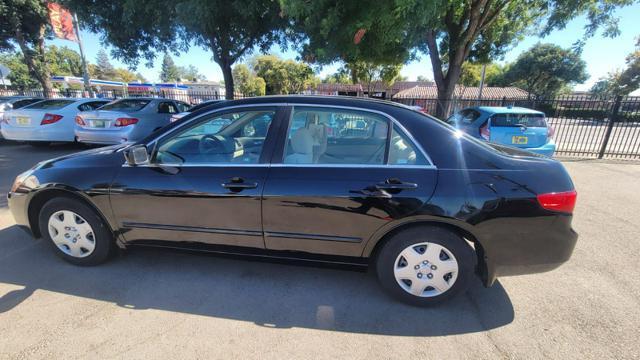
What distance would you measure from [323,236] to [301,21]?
8.27 metres

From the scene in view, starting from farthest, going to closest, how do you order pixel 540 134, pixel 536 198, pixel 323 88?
pixel 323 88, pixel 540 134, pixel 536 198

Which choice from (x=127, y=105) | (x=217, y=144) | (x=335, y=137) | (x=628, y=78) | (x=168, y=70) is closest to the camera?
(x=335, y=137)

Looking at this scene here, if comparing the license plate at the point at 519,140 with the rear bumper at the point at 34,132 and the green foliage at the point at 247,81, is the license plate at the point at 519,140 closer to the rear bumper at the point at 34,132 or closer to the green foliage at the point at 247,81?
the rear bumper at the point at 34,132

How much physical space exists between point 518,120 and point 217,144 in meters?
6.35

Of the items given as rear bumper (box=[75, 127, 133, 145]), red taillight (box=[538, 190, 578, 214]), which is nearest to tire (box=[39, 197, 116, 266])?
red taillight (box=[538, 190, 578, 214])

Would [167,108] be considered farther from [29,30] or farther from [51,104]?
[29,30]

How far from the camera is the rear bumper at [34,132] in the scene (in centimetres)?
779

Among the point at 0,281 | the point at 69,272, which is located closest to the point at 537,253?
the point at 69,272

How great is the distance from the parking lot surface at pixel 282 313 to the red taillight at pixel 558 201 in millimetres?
909

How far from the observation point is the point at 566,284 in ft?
9.14

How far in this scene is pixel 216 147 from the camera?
287 cm

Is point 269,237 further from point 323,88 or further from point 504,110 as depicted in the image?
point 323,88

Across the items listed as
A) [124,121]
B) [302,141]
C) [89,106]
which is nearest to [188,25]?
[124,121]

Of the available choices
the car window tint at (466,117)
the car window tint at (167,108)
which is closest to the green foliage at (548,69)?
the car window tint at (466,117)
